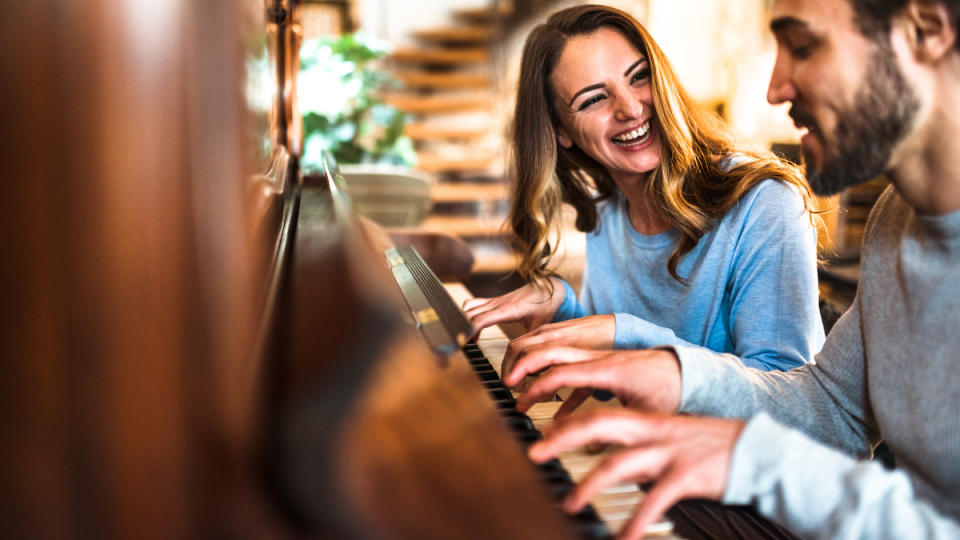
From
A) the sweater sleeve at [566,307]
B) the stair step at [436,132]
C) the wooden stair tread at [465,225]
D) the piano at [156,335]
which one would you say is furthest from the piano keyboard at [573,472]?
the stair step at [436,132]

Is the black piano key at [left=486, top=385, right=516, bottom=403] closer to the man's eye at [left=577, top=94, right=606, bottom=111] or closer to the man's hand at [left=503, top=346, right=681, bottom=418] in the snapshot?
the man's hand at [left=503, top=346, right=681, bottom=418]

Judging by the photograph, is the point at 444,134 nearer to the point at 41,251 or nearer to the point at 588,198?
the point at 588,198

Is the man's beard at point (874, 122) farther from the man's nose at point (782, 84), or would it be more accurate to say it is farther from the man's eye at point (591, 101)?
the man's eye at point (591, 101)

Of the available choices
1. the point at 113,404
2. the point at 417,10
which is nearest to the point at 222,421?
the point at 113,404

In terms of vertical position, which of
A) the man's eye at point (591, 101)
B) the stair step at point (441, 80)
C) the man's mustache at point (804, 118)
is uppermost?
the stair step at point (441, 80)

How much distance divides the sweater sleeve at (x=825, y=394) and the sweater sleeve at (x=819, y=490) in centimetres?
26

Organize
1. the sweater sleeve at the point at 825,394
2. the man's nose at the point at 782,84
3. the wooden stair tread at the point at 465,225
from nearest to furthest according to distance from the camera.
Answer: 1. the man's nose at the point at 782,84
2. the sweater sleeve at the point at 825,394
3. the wooden stair tread at the point at 465,225

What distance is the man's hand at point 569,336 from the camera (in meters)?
1.02

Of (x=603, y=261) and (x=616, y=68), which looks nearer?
(x=616, y=68)

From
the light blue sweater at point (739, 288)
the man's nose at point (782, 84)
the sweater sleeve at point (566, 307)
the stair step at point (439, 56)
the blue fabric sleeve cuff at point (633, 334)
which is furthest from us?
the stair step at point (439, 56)

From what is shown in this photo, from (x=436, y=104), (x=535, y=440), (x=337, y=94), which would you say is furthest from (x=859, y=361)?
(x=436, y=104)

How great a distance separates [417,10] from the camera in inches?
353

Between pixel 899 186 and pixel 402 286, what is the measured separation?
0.66 m

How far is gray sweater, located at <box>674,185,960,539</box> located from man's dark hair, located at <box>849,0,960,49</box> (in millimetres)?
221
